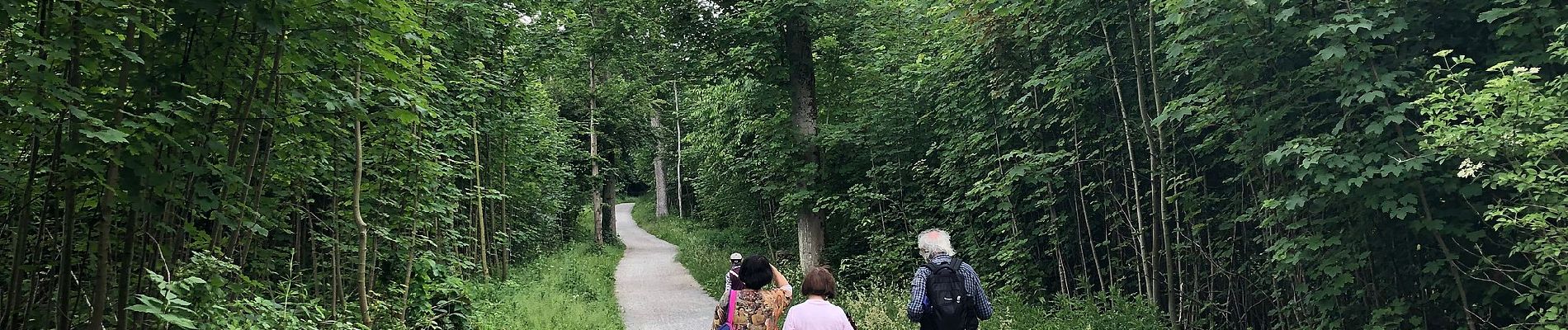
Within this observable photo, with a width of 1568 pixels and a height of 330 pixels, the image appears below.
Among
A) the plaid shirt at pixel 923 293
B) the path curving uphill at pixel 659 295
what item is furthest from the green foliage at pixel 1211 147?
the path curving uphill at pixel 659 295

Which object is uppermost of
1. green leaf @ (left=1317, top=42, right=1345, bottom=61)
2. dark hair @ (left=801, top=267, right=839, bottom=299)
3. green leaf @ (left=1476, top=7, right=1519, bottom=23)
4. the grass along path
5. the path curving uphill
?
green leaf @ (left=1476, top=7, right=1519, bottom=23)

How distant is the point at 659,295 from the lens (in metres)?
15.0

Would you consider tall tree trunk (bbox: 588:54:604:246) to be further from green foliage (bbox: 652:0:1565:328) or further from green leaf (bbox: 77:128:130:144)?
Answer: green leaf (bbox: 77:128:130:144)

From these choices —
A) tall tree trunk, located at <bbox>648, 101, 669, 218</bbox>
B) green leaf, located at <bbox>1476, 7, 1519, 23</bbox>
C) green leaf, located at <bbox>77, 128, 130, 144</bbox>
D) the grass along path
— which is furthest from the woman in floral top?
tall tree trunk, located at <bbox>648, 101, 669, 218</bbox>

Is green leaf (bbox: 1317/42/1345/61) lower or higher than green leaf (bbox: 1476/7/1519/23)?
lower

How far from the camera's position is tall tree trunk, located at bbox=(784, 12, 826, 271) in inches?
464

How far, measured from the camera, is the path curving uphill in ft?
37.5

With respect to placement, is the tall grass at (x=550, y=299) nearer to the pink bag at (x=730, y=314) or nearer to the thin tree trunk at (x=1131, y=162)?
the pink bag at (x=730, y=314)

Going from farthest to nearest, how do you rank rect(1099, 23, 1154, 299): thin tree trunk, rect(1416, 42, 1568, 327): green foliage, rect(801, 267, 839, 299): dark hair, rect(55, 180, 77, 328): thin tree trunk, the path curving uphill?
the path curving uphill < rect(1099, 23, 1154, 299): thin tree trunk < rect(801, 267, 839, 299): dark hair < rect(1416, 42, 1568, 327): green foliage < rect(55, 180, 77, 328): thin tree trunk

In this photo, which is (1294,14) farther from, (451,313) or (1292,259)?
(451,313)

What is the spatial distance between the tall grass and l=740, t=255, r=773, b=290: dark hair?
14.3ft

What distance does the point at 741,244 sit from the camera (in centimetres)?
2434

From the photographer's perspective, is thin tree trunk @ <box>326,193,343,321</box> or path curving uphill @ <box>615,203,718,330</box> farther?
path curving uphill @ <box>615,203,718,330</box>

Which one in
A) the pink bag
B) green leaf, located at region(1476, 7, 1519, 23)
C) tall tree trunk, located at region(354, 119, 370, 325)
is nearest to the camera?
green leaf, located at region(1476, 7, 1519, 23)
